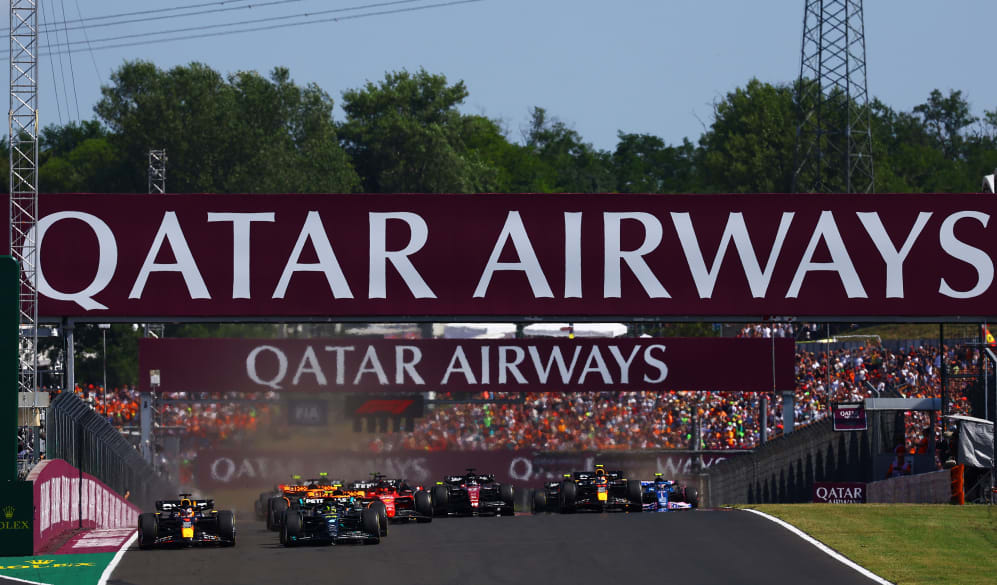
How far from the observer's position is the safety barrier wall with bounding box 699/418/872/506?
41969 millimetres

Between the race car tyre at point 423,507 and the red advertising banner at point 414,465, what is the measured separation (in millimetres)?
17159

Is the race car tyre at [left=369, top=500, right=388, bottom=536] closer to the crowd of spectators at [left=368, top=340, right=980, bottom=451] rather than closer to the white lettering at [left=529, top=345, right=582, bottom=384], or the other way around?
the white lettering at [left=529, top=345, right=582, bottom=384]

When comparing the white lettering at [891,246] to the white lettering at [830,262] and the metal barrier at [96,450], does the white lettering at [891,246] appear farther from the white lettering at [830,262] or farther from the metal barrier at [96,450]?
the metal barrier at [96,450]

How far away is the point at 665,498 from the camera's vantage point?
3447 centimetres

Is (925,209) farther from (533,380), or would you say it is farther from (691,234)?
(533,380)

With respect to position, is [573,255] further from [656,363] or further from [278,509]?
[278,509]

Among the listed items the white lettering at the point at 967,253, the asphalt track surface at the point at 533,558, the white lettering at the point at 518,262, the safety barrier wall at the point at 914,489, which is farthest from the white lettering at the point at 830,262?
the asphalt track surface at the point at 533,558

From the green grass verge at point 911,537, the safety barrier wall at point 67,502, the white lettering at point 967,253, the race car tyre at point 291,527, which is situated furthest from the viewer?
the white lettering at point 967,253

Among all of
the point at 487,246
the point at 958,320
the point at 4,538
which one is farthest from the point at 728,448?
the point at 4,538

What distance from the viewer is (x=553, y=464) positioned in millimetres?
48812

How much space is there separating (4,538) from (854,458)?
26961mm

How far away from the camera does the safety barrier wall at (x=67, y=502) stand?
25.2 metres

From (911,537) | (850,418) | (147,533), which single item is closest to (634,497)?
(911,537)

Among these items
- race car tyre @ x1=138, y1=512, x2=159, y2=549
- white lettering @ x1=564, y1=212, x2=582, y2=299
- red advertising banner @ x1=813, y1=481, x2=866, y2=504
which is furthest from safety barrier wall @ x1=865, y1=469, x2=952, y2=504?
race car tyre @ x1=138, y1=512, x2=159, y2=549
